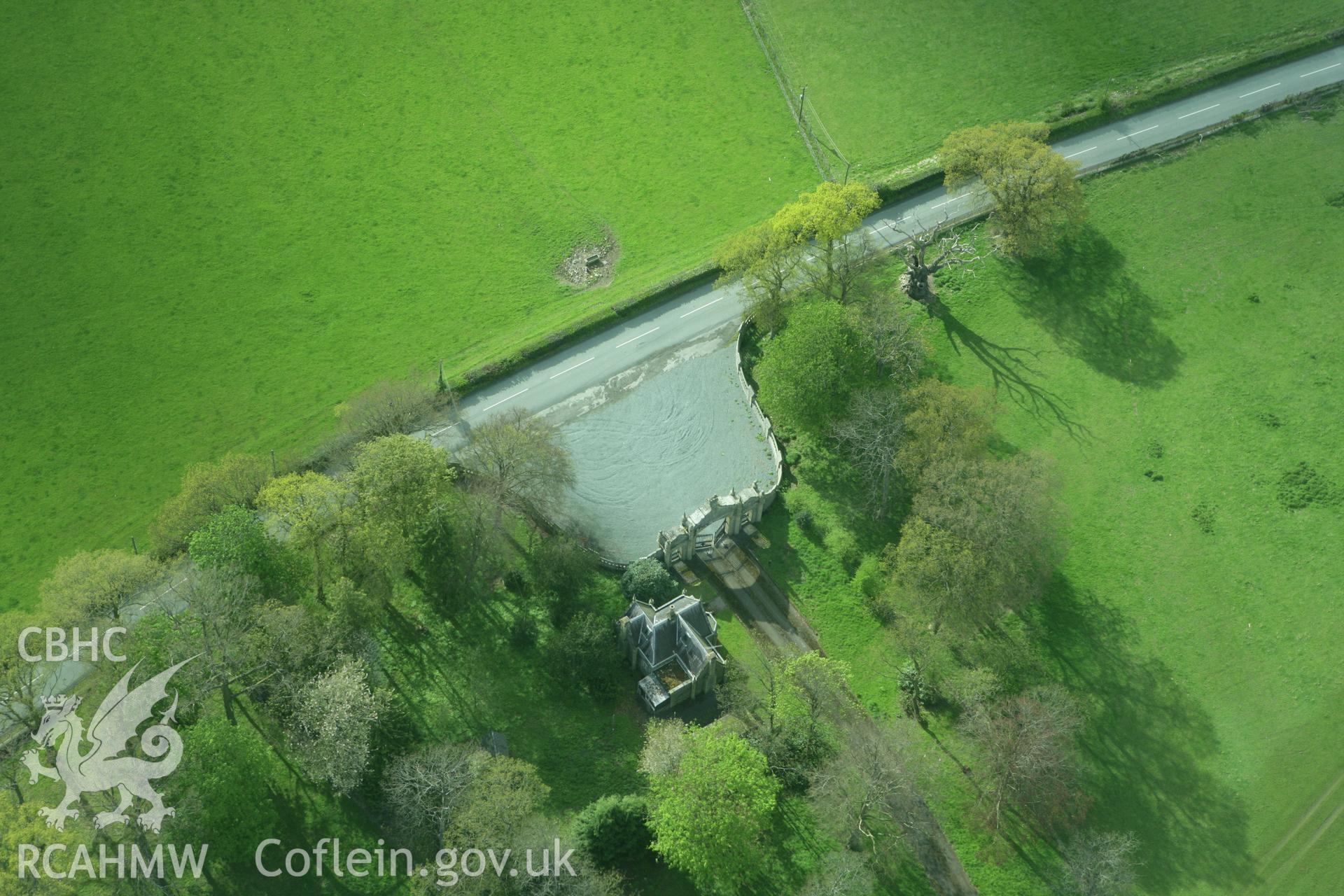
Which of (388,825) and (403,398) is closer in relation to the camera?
(388,825)

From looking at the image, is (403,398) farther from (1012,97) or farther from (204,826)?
(1012,97)

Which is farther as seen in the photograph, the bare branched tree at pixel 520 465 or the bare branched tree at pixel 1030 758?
the bare branched tree at pixel 520 465

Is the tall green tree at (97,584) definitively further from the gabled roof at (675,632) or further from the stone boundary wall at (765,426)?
the stone boundary wall at (765,426)

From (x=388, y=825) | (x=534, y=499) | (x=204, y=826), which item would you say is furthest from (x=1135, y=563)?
(x=204, y=826)

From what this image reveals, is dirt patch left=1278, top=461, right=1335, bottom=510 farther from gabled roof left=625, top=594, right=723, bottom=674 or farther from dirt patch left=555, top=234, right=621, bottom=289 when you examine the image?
dirt patch left=555, top=234, right=621, bottom=289

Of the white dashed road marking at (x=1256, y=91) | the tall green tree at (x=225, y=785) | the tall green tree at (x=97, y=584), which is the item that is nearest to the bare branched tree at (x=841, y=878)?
the tall green tree at (x=225, y=785)

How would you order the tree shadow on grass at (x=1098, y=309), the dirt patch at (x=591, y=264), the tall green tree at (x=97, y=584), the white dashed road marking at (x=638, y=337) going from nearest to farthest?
the tall green tree at (x=97, y=584) < the tree shadow on grass at (x=1098, y=309) < the white dashed road marking at (x=638, y=337) < the dirt patch at (x=591, y=264)

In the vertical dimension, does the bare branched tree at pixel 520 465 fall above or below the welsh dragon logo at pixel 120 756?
above
